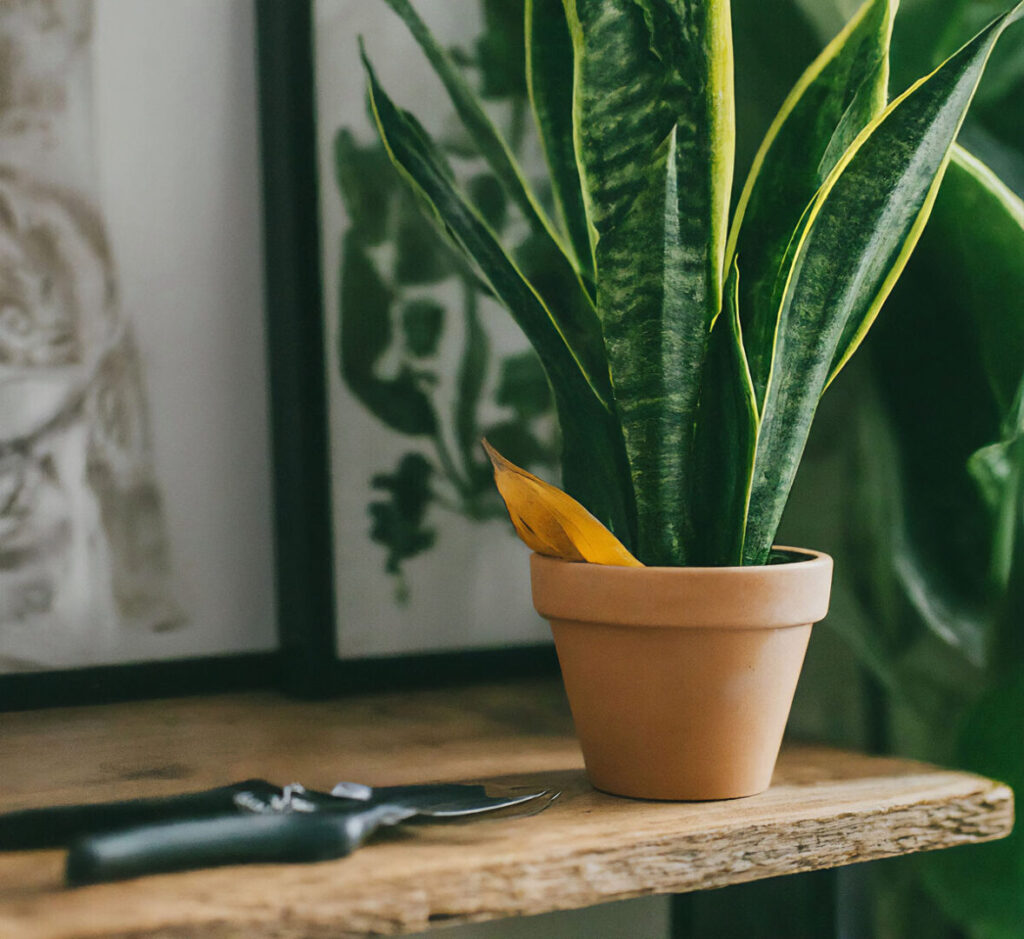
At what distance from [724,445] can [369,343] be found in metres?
0.29

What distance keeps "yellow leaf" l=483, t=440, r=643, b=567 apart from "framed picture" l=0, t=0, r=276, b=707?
267mm

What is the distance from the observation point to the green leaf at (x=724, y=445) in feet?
1.23

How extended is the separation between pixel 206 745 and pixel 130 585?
0.13 meters

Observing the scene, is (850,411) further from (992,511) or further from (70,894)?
(70,894)

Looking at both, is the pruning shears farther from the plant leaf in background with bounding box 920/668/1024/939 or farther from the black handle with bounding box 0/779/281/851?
the plant leaf in background with bounding box 920/668/1024/939

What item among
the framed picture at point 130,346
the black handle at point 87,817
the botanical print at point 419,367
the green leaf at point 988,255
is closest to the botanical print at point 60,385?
the framed picture at point 130,346

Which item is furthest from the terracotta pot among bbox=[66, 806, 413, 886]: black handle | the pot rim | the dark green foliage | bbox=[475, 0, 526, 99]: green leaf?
bbox=[475, 0, 526, 99]: green leaf

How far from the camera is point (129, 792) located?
42 centimetres

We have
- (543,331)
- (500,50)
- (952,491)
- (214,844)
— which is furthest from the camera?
(500,50)

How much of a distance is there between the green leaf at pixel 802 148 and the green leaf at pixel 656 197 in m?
0.04

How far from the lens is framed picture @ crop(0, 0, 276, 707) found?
1.84 feet

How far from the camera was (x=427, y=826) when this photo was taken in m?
0.37

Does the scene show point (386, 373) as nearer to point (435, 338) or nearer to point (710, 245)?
point (435, 338)

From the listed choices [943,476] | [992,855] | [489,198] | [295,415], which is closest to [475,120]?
[489,198]
